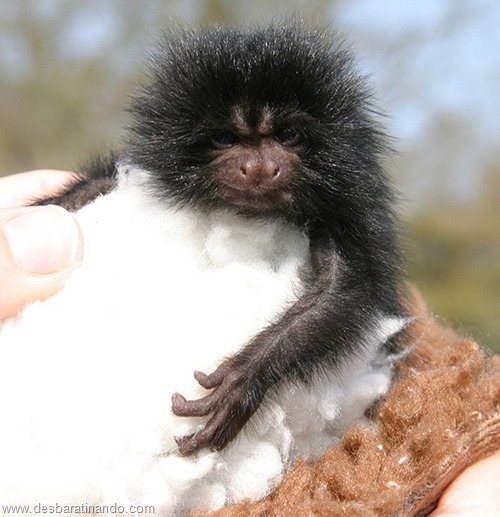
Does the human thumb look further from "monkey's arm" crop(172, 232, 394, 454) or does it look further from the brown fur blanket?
the brown fur blanket

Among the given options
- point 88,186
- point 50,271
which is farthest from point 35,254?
point 88,186

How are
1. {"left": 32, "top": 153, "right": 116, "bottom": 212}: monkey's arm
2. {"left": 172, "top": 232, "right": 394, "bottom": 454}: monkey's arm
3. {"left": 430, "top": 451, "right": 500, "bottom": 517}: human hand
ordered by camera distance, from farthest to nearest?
{"left": 32, "top": 153, "right": 116, "bottom": 212}: monkey's arm < {"left": 430, "top": 451, "right": 500, "bottom": 517}: human hand < {"left": 172, "top": 232, "right": 394, "bottom": 454}: monkey's arm

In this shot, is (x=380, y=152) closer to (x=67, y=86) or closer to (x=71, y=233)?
(x=71, y=233)

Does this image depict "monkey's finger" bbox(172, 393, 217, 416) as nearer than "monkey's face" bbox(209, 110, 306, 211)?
Yes

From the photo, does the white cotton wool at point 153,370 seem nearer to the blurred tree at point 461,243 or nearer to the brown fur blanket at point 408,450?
the brown fur blanket at point 408,450

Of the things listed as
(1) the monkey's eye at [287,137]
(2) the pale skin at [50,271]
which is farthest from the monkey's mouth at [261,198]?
(2) the pale skin at [50,271]

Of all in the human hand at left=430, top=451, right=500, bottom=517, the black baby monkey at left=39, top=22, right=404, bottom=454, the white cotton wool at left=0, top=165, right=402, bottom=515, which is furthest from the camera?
the black baby monkey at left=39, top=22, right=404, bottom=454

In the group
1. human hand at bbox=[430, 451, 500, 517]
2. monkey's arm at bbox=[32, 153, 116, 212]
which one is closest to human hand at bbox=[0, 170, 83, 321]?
monkey's arm at bbox=[32, 153, 116, 212]

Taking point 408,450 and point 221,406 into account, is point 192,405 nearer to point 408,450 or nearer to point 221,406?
point 221,406
